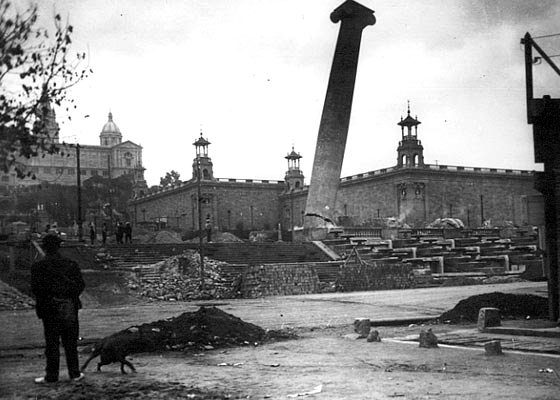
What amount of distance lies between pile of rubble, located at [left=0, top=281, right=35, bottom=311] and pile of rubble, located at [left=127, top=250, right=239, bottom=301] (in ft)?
13.7

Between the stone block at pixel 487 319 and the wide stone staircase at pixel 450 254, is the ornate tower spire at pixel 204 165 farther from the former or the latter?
the stone block at pixel 487 319

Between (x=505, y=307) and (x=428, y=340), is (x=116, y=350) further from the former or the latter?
(x=505, y=307)

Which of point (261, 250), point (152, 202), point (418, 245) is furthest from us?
point (152, 202)

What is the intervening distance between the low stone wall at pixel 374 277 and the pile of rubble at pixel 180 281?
4656 millimetres

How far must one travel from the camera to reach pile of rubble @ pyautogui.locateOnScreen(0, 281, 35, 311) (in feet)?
69.7

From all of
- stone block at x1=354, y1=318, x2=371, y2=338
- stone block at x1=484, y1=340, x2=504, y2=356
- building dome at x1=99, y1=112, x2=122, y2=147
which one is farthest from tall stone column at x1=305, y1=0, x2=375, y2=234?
building dome at x1=99, y1=112, x2=122, y2=147

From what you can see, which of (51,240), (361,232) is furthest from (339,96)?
(51,240)

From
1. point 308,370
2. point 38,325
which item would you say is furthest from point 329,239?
point 308,370

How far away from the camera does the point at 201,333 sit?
439 inches

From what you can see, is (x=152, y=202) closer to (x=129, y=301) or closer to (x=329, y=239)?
(x=329, y=239)

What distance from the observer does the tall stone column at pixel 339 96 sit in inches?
1670

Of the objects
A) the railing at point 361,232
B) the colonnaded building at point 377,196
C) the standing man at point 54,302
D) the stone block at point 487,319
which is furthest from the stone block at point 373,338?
the colonnaded building at point 377,196

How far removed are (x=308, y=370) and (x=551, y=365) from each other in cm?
274

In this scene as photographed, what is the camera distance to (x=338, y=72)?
140ft
